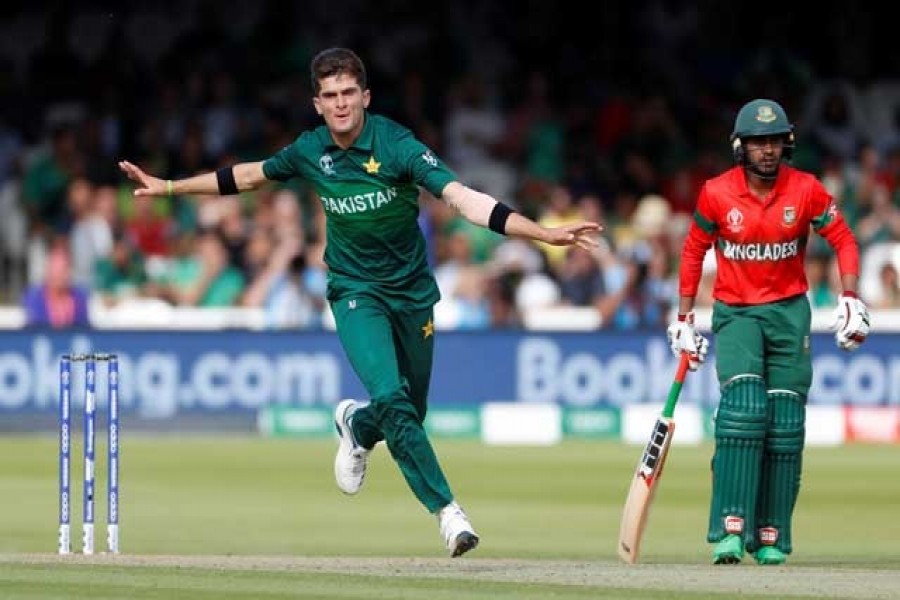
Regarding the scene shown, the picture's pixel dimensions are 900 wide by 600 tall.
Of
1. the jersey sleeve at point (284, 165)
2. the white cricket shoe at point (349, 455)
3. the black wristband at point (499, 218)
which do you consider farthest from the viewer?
the white cricket shoe at point (349, 455)

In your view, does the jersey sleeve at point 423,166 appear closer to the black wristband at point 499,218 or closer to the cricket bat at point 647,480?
the black wristband at point 499,218

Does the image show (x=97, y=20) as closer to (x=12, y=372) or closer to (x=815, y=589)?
(x=12, y=372)

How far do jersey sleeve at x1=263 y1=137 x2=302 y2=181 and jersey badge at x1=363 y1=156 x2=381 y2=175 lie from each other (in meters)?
0.30

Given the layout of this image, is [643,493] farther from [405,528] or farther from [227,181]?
[405,528]

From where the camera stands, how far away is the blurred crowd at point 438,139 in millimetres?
16750

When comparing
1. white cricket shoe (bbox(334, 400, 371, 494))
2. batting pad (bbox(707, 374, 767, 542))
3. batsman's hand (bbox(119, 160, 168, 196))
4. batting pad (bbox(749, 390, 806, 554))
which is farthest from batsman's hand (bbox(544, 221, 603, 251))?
white cricket shoe (bbox(334, 400, 371, 494))

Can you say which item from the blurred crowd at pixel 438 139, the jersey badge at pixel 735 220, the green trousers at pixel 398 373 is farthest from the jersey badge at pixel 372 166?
the blurred crowd at pixel 438 139

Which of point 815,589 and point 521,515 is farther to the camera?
point 521,515

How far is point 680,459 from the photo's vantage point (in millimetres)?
14578

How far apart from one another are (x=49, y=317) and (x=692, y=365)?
8.39m

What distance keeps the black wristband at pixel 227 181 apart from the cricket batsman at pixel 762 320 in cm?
167

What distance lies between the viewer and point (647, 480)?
8547 millimetres

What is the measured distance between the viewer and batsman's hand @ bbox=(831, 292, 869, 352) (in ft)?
27.2

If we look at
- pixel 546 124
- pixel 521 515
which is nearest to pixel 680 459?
pixel 521 515
